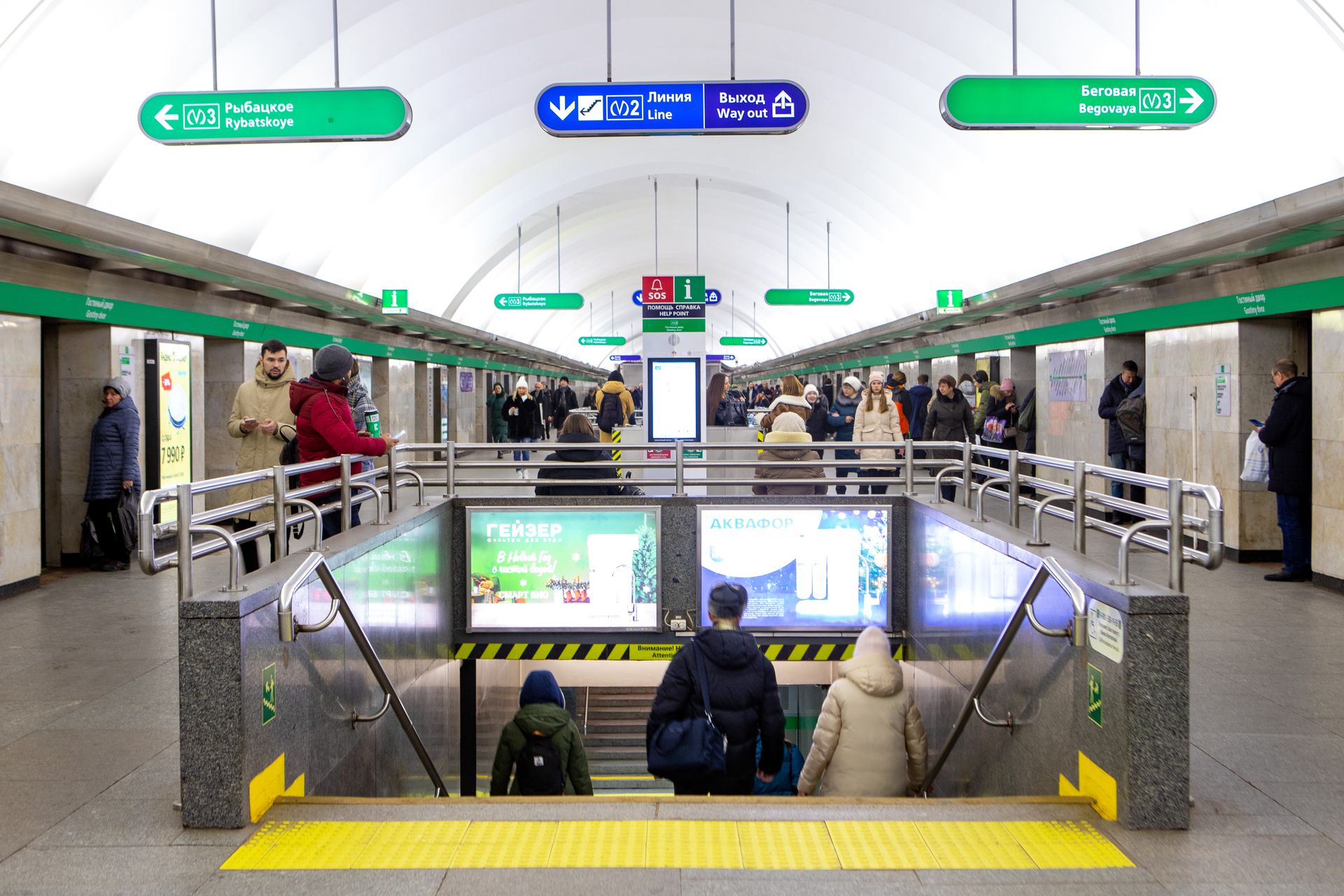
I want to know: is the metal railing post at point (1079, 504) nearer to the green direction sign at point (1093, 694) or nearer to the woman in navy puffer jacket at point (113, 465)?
the green direction sign at point (1093, 694)

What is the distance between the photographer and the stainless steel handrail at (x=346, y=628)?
394 centimetres

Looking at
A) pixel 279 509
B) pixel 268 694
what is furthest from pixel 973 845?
pixel 279 509

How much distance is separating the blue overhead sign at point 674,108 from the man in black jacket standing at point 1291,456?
5.01m

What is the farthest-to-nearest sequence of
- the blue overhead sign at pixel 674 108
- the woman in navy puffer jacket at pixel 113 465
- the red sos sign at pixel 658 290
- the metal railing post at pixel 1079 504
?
the red sos sign at pixel 658 290 < the woman in navy puffer jacket at pixel 113 465 < the blue overhead sign at pixel 674 108 < the metal railing post at pixel 1079 504

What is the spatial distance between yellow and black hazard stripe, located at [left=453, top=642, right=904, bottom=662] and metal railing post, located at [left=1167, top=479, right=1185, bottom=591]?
479cm

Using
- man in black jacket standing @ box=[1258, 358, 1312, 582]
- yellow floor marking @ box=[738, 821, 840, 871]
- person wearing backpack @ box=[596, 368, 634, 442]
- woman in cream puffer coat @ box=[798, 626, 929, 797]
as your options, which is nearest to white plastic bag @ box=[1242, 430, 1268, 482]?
man in black jacket standing @ box=[1258, 358, 1312, 582]

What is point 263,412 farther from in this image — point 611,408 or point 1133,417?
point 1133,417

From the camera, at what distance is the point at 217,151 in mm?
10914

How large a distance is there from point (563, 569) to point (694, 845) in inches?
206

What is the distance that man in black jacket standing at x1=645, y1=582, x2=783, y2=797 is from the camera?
16.9 feet

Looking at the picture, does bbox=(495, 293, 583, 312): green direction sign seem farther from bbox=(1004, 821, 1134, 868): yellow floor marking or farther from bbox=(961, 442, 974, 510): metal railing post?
bbox=(1004, 821, 1134, 868): yellow floor marking

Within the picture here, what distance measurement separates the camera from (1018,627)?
500cm

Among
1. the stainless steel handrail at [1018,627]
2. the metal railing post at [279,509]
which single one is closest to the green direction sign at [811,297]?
the stainless steel handrail at [1018,627]

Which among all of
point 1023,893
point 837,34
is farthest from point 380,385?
point 1023,893
